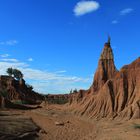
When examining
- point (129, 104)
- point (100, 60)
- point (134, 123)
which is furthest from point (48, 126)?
point (100, 60)

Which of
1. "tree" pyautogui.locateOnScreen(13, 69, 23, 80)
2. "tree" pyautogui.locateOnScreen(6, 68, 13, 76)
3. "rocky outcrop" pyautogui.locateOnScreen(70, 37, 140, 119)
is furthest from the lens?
"tree" pyautogui.locateOnScreen(13, 69, 23, 80)

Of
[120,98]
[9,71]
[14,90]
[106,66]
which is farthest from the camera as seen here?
[9,71]

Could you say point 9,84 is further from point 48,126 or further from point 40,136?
point 40,136

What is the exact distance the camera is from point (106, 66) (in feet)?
252

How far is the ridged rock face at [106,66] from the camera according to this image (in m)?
75.2

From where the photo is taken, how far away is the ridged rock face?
75188mm

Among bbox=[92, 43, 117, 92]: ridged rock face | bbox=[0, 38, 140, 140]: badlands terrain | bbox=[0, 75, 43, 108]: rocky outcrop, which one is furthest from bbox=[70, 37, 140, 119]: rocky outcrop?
bbox=[0, 75, 43, 108]: rocky outcrop

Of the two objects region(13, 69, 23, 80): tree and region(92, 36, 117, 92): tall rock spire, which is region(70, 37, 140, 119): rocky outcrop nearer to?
region(92, 36, 117, 92): tall rock spire

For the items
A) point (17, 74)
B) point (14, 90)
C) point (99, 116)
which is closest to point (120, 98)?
point (99, 116)

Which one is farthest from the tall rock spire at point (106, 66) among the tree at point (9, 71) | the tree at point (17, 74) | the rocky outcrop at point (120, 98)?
the tree at point (9, 71)

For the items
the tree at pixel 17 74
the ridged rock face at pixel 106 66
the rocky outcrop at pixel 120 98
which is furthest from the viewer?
the tree at pixel 17 74

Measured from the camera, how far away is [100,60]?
76750 mm

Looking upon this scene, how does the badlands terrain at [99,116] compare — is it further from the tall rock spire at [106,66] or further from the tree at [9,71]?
the tree at [9,71]

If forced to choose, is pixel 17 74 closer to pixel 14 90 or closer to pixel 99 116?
pixel 14 90
